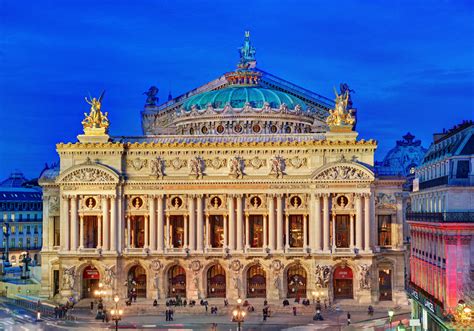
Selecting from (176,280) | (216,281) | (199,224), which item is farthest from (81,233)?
(216,281)

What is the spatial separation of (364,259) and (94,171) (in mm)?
32018

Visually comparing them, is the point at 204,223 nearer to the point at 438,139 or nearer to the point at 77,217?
the point at 77,217

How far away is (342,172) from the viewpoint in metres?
98.7

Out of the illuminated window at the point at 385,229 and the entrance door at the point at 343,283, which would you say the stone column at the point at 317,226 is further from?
the illuminated window at the point at 385,229

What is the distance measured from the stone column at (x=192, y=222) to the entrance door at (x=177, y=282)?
315 centimetres

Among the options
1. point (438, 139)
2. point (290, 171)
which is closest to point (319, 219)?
point (290, 171)

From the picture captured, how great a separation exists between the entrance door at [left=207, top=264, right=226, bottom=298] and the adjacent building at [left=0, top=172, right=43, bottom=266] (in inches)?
2655

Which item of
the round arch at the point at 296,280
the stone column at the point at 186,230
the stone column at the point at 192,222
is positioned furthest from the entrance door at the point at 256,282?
the stone column at the point at 186,230

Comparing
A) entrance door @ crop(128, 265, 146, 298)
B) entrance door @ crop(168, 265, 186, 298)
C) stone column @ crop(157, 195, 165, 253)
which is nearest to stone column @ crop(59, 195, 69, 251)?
entrance door @ crop(128, 265, 146, 298)

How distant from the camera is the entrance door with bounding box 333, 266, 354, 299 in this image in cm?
9919

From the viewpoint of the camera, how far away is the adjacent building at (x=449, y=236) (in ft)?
211

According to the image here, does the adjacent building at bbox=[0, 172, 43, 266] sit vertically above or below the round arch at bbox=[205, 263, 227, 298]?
above

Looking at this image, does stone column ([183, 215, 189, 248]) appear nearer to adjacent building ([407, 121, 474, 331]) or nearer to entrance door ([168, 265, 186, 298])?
entrance door ([168, 265, 186, 298])

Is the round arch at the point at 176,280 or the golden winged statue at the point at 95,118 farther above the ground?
the golden winged statue at the point at 95,118
